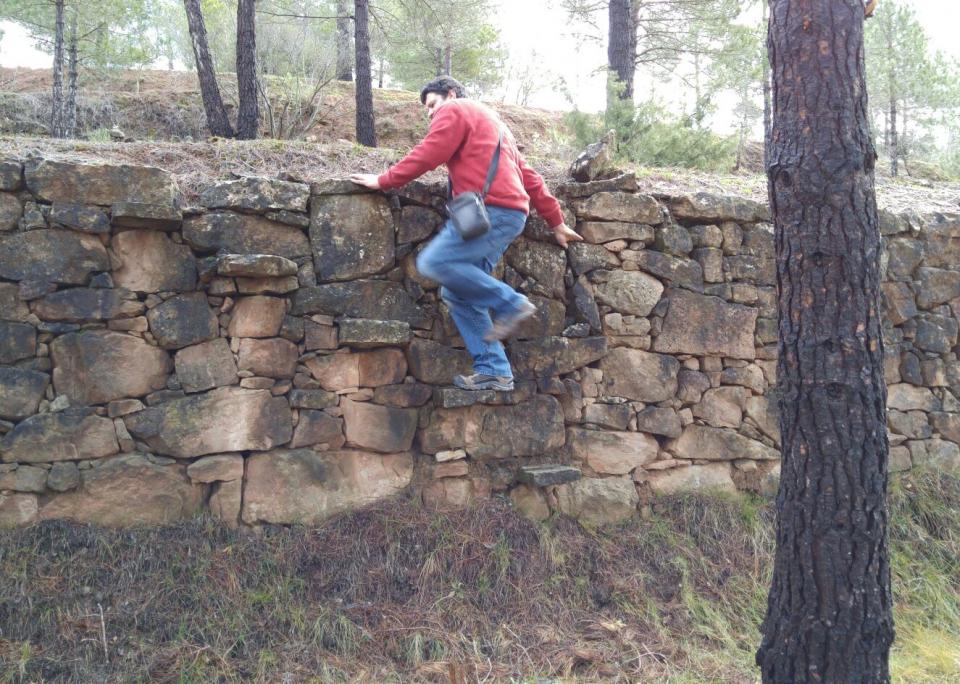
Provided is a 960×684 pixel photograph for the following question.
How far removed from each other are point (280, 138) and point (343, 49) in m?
5.19

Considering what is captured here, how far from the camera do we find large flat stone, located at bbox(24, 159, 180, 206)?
381 cm

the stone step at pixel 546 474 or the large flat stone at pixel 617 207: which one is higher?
the large flat stone at pixel 617 207

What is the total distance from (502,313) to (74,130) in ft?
22.9

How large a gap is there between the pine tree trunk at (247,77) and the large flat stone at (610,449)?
180 inches

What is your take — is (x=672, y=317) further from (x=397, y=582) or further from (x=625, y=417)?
(x=397, y=582)

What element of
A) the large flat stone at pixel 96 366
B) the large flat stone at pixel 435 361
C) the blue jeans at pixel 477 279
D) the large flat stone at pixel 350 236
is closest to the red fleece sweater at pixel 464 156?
the blue jeans at pixel 477 279

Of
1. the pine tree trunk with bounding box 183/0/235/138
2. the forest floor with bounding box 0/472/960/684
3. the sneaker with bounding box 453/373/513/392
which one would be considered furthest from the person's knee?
the pine tree trunk with bounding box 183/0/235/138

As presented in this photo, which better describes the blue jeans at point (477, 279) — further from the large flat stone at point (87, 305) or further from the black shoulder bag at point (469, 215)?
the large flat stone at point (87, 305)

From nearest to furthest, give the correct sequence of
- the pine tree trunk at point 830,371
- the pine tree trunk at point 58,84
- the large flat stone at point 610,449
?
the pine tree trunk at point 830,371, the large flat stone at point 610,449, the pine tree trunk at point 58,84

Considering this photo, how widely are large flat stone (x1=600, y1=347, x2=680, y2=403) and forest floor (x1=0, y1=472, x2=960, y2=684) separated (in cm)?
80

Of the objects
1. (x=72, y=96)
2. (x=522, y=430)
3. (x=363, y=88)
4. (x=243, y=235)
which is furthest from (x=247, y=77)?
(x=522, y=430)

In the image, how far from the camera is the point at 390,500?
4.29 metres

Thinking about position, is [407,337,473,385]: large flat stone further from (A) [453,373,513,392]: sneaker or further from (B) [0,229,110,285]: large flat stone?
(B) [0,229,110,285]: large flat stone

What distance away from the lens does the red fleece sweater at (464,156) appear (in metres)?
4.02
